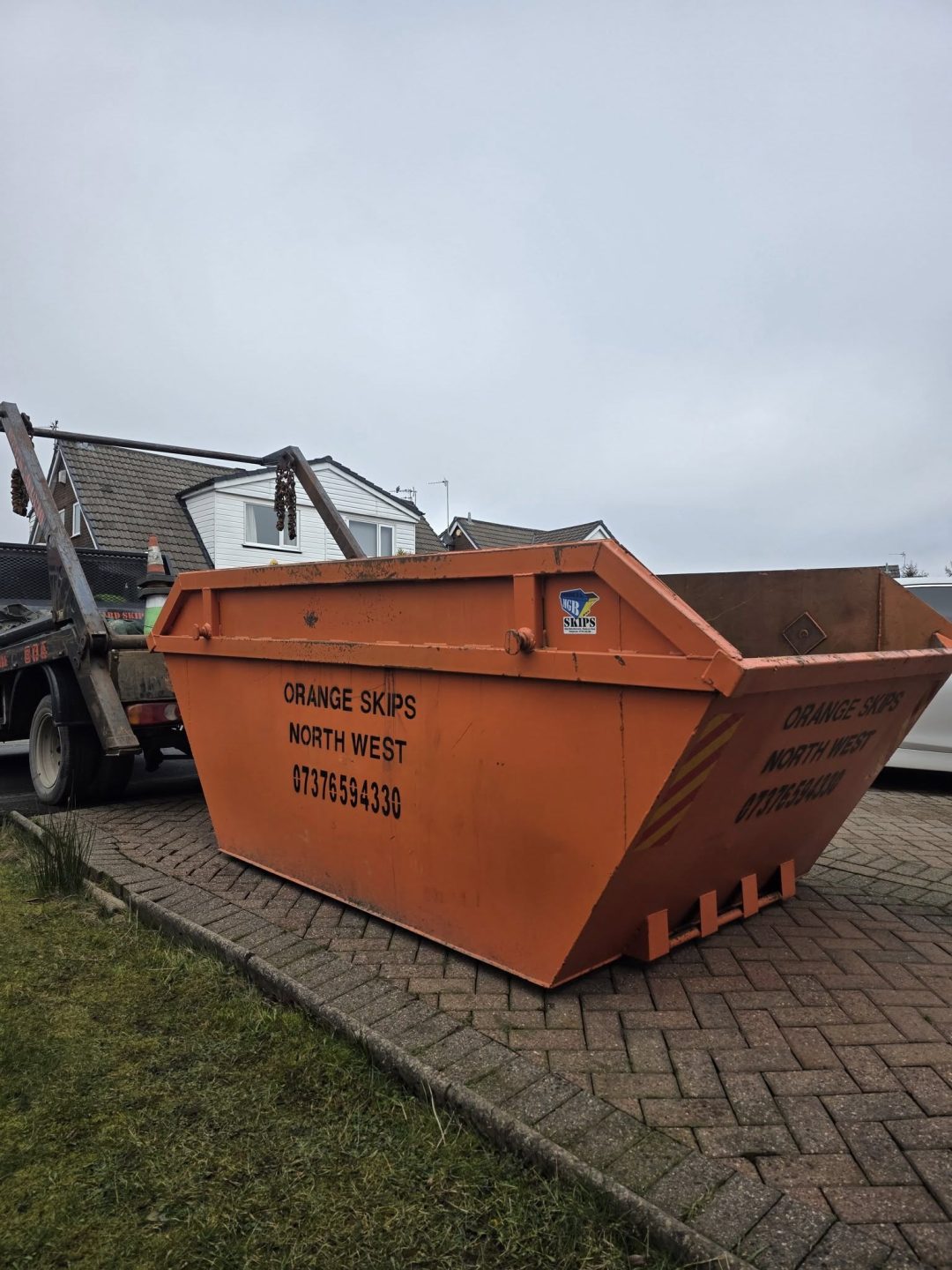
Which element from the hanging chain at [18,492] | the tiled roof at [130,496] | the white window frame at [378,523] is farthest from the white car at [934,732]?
the white window frame at [378,523]

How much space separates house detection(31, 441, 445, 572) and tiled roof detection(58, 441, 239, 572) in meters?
0.02

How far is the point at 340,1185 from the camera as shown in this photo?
2084 millimetres

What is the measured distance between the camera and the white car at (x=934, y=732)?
21.9 feet

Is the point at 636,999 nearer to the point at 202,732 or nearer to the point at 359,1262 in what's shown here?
the point at 359,1262

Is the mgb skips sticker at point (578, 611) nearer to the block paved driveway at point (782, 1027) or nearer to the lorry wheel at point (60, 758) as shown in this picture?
the block paved driveway at point (782, 1027)

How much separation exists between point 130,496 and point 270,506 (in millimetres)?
3304

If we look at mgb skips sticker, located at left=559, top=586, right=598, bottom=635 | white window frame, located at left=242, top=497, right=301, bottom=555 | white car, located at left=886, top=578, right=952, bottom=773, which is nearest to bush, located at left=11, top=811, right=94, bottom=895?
mgb skips sticker, located at left=559, top=586, right=598, bottom=635

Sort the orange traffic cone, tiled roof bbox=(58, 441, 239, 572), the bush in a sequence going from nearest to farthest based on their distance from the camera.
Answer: the bush, the orange traffic cone, tiled roof bbox=(58, 441, 239, 572)

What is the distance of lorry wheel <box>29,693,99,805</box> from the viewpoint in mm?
5848

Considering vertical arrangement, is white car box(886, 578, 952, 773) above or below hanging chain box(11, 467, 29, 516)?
below

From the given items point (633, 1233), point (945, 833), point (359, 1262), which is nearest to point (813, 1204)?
point (633, 1233)

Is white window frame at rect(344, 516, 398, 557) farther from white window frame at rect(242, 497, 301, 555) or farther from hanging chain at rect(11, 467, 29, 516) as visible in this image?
hanging chain at rect(11, 467, 29, 516)

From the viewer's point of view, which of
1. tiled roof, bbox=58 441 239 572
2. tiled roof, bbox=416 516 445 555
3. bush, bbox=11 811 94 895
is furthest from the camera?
tiled roof, bbox=416 516 445 555

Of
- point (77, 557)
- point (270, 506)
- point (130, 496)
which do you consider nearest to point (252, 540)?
point (270, 506)
